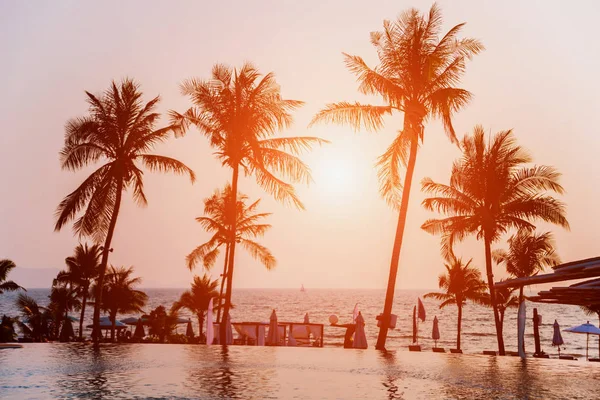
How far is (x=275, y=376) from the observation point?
48.1 feet

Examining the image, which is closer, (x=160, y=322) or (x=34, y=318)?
(x=34, y=318)

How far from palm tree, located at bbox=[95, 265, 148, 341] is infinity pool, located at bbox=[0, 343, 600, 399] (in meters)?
32.1

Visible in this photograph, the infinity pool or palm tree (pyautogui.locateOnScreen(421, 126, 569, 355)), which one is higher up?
palm tree (pyautogui.locateOnScreen(421, 126, 569, 355))

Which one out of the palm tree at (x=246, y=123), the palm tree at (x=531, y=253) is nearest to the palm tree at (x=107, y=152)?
Result: the palm tree at (x=246, y=123)

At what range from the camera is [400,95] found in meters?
26.0

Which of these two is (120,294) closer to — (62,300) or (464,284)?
(62,300)

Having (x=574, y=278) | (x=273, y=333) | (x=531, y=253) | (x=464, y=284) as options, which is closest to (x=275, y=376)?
(x=574, y=278)

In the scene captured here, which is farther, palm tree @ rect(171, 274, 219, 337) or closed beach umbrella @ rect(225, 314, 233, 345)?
palm tree @ rect(171, 274, 219, 337)

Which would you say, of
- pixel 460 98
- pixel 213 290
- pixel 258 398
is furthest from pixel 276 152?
pixel 213 290

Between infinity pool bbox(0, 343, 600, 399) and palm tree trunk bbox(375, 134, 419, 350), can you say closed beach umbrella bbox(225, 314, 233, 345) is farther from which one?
palm tree trunk bbox(375, 134, 419, 350)

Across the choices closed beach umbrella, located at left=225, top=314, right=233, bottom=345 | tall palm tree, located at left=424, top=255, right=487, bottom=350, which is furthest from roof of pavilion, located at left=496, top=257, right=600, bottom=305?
tall palm tree, located at left=424, top=255, right=487, bottom=350

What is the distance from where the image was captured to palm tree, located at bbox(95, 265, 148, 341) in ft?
174

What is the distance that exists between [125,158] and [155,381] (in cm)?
1788

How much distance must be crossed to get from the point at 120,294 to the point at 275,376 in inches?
1639
